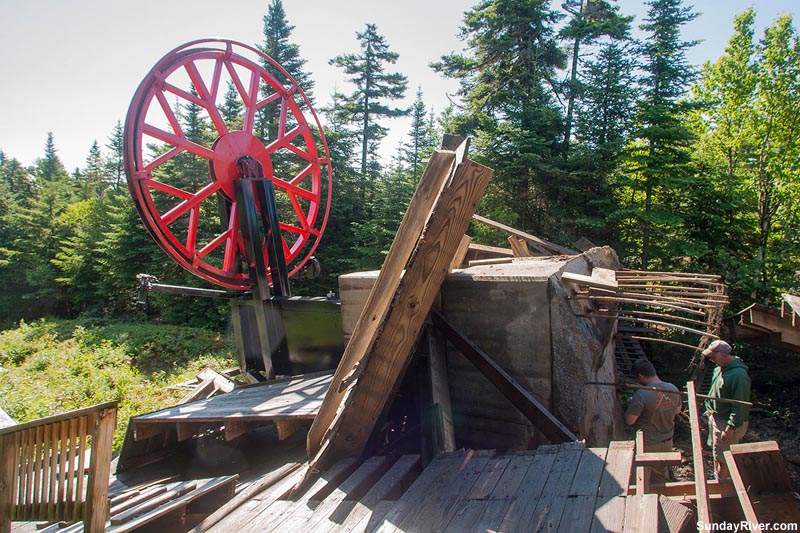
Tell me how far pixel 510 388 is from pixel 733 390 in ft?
9.71

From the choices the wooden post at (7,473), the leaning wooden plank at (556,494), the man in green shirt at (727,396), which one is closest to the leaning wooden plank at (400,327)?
the leaning wooden plank at (556,494)

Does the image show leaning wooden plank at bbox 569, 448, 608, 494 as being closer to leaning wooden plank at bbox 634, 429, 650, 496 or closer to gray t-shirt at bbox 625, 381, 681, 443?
leaning wooden plank at bbox 634, 429, 650, 496

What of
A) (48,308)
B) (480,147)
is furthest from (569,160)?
(48,308)

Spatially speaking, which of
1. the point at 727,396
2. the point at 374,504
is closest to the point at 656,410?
the point at 727,396

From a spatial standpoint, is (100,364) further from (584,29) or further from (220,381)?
(584,29)

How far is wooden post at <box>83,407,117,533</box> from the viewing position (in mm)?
2148

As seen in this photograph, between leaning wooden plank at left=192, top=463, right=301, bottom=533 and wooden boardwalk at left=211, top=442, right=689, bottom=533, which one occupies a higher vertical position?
wooden boardwalk at left=211, top=442, right=689, bottom=533

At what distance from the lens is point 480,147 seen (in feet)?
51.1

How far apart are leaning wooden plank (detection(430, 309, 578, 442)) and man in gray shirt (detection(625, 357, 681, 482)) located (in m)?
1.71

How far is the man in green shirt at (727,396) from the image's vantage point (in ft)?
14.9

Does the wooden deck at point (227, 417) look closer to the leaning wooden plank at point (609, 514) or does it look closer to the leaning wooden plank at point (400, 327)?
the leaning wooden plank at point (400, 327)

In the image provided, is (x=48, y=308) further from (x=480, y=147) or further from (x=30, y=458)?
(x=30, y=458)

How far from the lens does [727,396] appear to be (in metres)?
4.58

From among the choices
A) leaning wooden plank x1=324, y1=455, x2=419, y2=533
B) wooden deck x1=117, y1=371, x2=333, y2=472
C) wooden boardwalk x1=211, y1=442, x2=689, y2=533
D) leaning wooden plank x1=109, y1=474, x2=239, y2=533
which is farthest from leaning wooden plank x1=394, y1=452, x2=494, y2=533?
leaning wooden plank x1=109, y1=474, x2=239, y2=533
